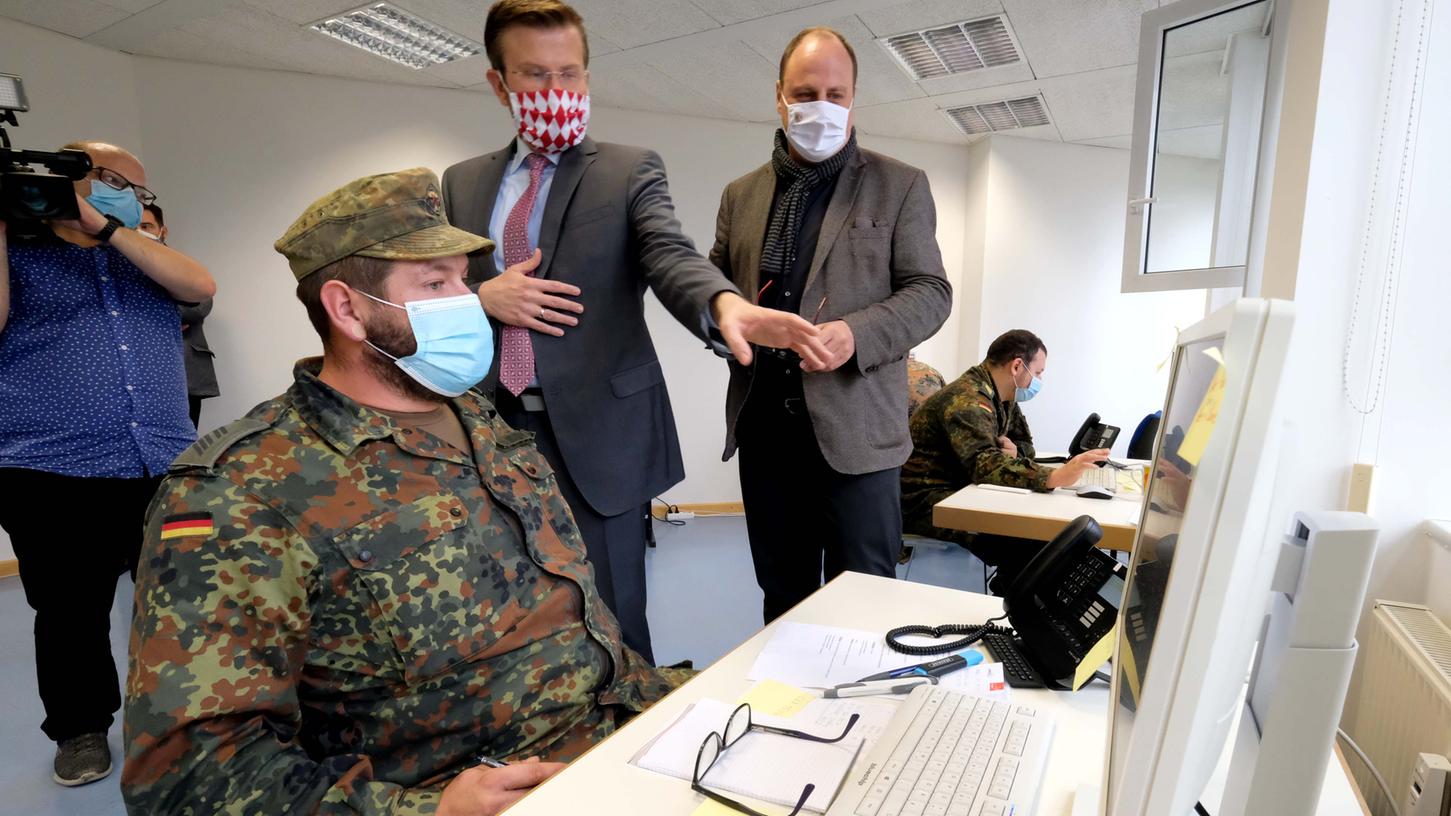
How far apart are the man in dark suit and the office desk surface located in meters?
1.07

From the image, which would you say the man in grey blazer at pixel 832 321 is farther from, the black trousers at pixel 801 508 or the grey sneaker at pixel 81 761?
the grey sneaker at pixel 81 761

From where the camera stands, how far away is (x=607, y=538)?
1541mm

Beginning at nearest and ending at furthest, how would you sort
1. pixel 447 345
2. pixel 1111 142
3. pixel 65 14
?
pixel 447 345
pixel 65 14
pixel 1111 142

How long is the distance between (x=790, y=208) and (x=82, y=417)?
1.86m

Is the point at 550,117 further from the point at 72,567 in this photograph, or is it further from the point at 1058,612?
the point at 72,567

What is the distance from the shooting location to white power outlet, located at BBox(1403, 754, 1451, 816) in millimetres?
1042

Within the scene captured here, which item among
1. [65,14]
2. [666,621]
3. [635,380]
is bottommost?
[666,621]

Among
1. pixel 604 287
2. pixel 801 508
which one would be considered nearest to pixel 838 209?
pixel 604 287

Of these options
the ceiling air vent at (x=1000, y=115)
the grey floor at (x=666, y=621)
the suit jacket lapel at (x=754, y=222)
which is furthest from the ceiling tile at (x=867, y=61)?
the grey floor at (x=666, y=621)

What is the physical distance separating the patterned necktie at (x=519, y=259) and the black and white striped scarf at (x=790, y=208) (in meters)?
0.54

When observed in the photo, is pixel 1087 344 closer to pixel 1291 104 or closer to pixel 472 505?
pixel 1291 104

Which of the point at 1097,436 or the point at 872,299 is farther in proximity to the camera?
the point at 1097,436

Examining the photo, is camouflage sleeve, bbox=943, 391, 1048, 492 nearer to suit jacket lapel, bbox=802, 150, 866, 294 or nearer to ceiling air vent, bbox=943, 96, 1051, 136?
suit jacket lapel, bbox=802, 150, 866, 294

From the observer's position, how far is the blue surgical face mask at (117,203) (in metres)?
1.87
